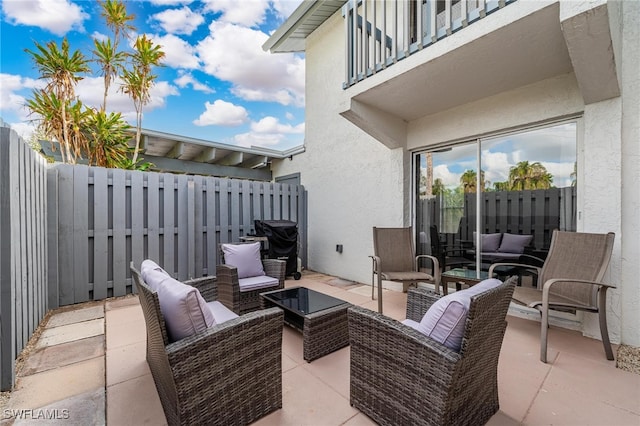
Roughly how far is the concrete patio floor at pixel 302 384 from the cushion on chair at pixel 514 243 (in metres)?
0.96

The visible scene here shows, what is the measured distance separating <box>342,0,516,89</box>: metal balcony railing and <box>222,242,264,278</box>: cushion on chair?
8.98 ft

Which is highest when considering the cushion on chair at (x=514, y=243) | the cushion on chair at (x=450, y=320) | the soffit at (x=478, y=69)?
the soffit at (x=478, y=69)

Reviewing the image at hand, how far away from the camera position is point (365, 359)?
1709 millimetres

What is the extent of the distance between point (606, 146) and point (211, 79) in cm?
930

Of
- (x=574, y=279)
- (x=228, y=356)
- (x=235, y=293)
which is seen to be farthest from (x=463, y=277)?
(x=228, y=356)

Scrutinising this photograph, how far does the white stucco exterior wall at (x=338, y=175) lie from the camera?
4.81m

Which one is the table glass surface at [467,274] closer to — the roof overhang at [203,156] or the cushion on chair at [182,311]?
the cushion on chair at [182,311]

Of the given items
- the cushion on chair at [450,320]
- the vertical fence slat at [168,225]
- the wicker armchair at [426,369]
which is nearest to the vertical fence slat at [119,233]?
the vertical fence slat at [168,225]

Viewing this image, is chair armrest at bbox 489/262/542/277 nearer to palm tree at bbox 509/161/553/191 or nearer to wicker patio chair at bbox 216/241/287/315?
palm tree at bbox 509/161/553/191

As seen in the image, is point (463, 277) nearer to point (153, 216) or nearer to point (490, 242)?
point (490, 242)

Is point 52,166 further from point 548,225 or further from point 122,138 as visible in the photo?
point 548,225

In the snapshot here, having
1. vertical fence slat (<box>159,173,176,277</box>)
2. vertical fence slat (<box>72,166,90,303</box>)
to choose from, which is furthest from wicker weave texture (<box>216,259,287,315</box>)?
vertical fence slat (<box>72,166,90,303</box>)

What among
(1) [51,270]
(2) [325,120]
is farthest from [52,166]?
(2) [325,120]

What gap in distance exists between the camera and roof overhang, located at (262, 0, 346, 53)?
527 cm
